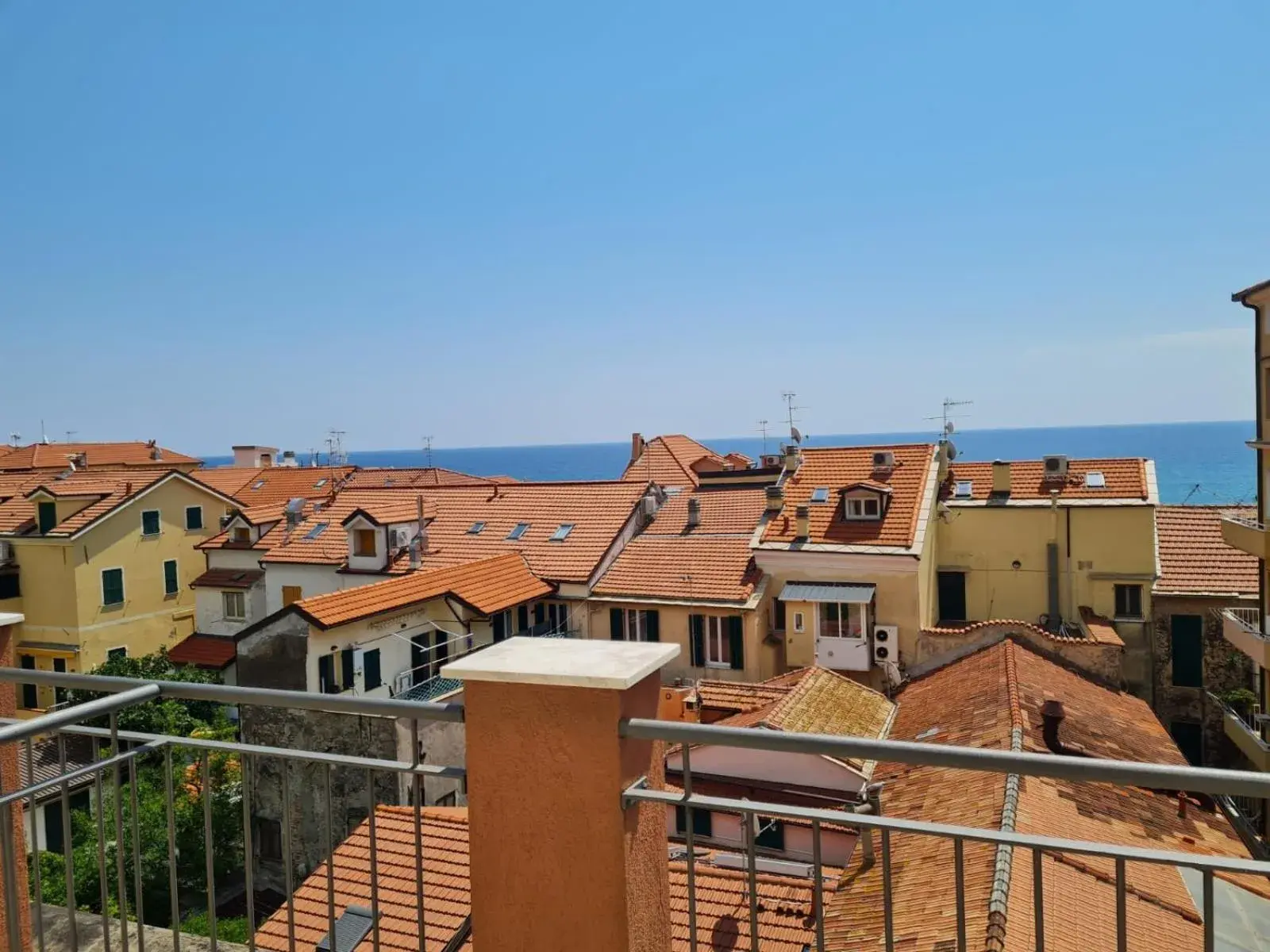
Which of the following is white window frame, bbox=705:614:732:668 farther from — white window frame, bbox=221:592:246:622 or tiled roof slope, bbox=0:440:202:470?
tiled roof slope, bbox=0:440:202:470

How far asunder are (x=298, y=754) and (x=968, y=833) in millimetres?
2364

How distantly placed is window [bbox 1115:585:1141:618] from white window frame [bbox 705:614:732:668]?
31.5ft

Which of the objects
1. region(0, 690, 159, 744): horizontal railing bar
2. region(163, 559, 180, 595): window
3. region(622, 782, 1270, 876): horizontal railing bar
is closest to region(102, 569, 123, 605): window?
region(163, 559, 180, 595): window

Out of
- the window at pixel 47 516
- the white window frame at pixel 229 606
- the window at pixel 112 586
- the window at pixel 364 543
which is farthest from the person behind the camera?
the white window frame at pixel 229 606

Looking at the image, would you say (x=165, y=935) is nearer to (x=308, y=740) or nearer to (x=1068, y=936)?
(x=1068, y=936)

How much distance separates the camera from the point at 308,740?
16.7m

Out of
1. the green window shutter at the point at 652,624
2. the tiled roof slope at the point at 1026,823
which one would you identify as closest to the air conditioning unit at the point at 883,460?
the tiled roof slope at the point at 1026,823

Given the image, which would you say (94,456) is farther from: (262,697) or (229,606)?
(262,697)

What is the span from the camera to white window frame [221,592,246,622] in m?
28.9

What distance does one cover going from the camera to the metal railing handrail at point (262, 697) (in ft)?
9.85

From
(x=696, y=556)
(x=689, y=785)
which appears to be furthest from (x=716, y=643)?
(x=689, y=785)

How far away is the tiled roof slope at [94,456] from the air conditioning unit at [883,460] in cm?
3747

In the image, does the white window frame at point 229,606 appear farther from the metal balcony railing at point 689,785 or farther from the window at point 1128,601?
the metal balcony railing at point 689,785

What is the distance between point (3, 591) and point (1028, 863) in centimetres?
3004
